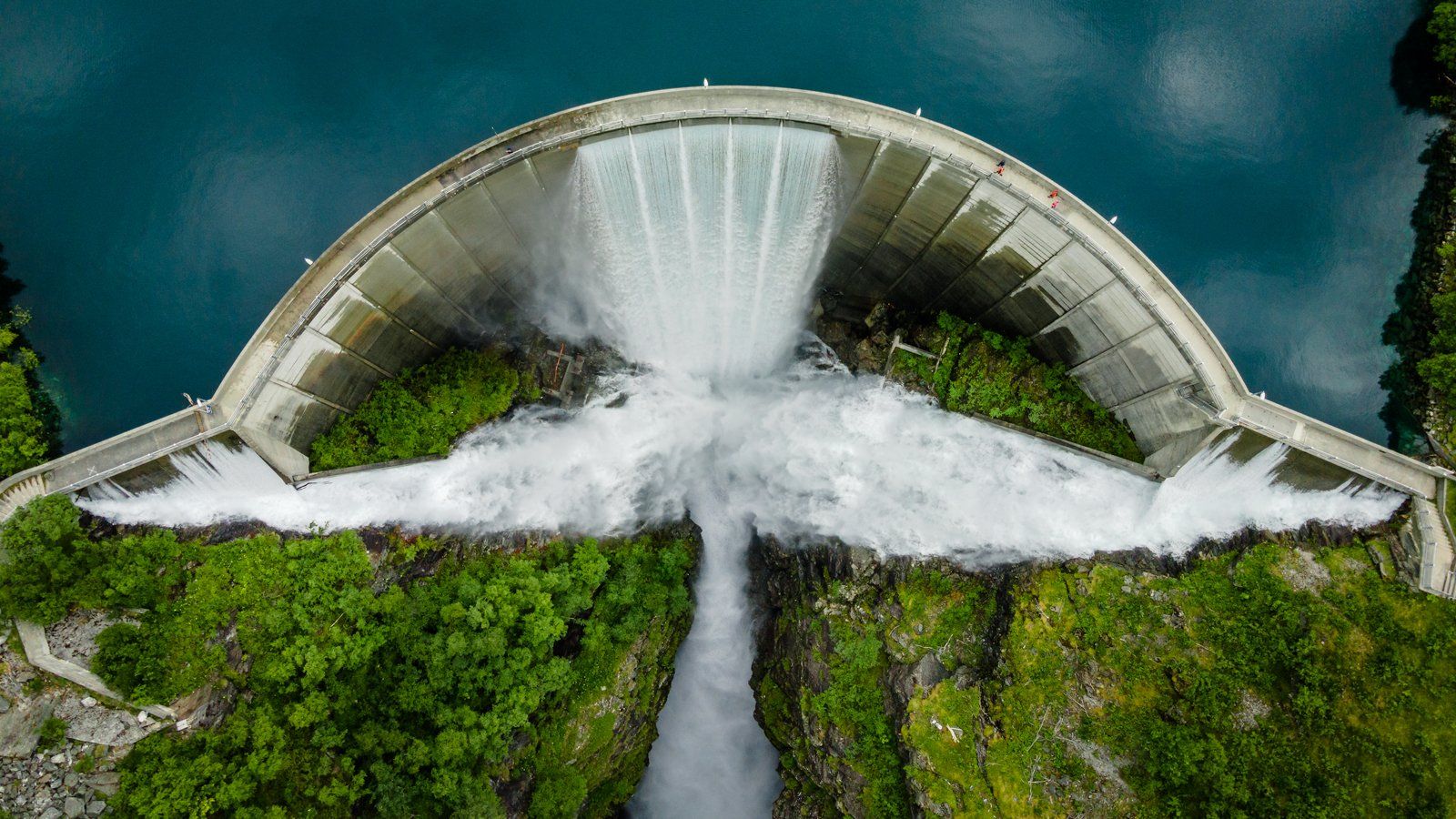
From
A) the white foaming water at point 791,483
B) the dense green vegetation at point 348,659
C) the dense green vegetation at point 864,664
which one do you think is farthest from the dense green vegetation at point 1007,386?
the dense green vegetation at point 348,659

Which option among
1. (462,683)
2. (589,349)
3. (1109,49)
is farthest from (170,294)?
(1109,49)

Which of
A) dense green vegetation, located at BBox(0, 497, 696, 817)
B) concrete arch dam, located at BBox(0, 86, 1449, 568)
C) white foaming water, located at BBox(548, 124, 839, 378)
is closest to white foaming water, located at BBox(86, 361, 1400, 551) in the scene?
concrete arch dam, located at BBox(0, 86, 1449, 568)

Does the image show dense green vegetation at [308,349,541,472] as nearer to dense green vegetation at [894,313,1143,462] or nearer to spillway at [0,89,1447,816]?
spillway at [0,89,1447,816]

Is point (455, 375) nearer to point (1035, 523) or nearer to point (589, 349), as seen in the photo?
point (589, 349)

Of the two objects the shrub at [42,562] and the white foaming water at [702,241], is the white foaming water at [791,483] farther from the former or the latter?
the white foaming water at [702,241]

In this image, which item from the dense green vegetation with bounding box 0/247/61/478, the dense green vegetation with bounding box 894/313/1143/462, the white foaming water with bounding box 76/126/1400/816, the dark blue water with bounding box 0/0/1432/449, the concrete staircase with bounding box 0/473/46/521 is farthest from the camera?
the dark blue water with bounding box 0/0/1432/449

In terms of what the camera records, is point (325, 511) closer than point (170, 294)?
Yes

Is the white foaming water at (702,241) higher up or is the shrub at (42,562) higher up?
the white foaming water at (702,241)
